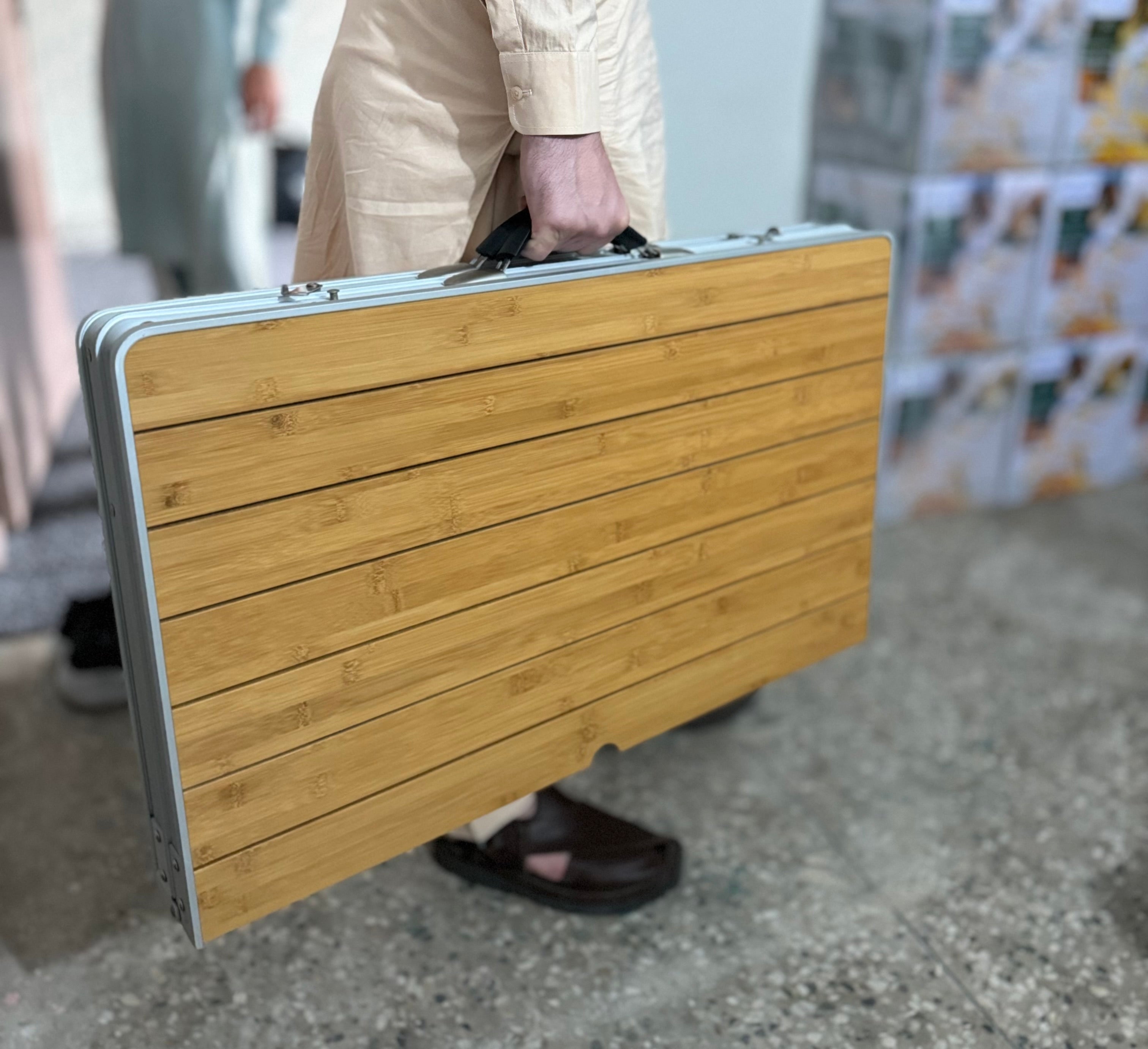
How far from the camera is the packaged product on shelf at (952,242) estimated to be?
188cm

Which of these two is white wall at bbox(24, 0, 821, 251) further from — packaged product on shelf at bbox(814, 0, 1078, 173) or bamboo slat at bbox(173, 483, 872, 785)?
bamboo slat at bbox(173, 483, 872, 785)

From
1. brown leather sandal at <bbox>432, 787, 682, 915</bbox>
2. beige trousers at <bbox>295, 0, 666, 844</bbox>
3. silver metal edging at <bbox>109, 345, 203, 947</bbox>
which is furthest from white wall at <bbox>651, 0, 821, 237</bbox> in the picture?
silver metal edging at <bbox>109, 345, 203, 947</bbox>

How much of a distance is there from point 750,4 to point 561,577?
1.27m

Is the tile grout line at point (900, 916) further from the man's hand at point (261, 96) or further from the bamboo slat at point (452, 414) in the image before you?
the man's hand at point (261, 96)

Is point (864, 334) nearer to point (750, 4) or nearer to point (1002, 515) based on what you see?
point (750, 4)

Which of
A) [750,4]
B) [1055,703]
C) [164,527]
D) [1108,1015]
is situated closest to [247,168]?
Answer: [750,4]

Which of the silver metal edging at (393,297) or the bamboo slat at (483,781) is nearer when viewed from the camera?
the silver metal edging at (393,297)

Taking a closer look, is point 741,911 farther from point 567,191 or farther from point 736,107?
point 736,107

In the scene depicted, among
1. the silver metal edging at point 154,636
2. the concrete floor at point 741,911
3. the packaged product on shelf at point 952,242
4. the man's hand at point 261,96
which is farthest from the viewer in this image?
the packaged product on shelf at point 952,242

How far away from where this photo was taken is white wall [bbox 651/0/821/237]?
178cm

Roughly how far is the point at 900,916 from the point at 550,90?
2.92 ft

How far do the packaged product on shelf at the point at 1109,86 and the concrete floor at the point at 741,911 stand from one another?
95cm

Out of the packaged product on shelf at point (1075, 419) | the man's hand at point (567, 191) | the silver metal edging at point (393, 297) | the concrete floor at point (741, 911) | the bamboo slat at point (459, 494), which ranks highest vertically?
the man's hand at point (567, 191)

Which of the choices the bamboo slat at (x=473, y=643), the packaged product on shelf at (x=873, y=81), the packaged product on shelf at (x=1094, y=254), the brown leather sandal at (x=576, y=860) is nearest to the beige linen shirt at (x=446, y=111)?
the bamboo slat at (x=473, y=643)
